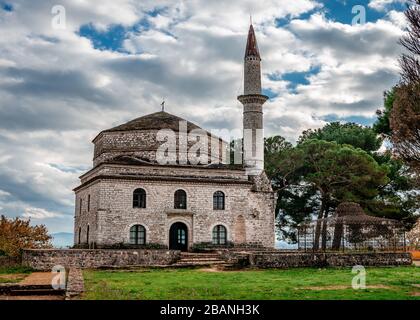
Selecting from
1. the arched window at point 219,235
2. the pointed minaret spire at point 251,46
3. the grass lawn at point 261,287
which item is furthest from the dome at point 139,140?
the grass lawn at point 261,287

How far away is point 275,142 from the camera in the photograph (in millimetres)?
40469

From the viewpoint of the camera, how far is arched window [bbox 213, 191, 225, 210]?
30.7 meters

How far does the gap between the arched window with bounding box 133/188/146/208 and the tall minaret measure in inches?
320

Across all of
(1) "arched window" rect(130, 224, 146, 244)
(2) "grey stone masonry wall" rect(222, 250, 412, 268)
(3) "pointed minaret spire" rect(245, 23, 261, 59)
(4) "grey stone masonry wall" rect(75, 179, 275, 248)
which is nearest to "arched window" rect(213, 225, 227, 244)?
(4) "grey stone masonry wall" rect(75, 179, 275, 248)

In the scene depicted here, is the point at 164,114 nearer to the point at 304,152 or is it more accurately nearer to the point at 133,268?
the point at 304,152

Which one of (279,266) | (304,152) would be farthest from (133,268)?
(304,152)

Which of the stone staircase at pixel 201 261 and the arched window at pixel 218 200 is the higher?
the arched window at pixel 218 200

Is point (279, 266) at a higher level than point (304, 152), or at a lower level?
lower

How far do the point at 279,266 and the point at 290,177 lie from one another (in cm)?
1715

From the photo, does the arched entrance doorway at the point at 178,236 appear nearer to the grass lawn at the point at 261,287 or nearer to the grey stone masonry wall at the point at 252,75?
the grass lawn at the point at 261,287

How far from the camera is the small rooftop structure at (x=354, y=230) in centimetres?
2608

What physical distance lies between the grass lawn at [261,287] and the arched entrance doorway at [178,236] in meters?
10.7

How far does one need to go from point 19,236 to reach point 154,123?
12194 mm
